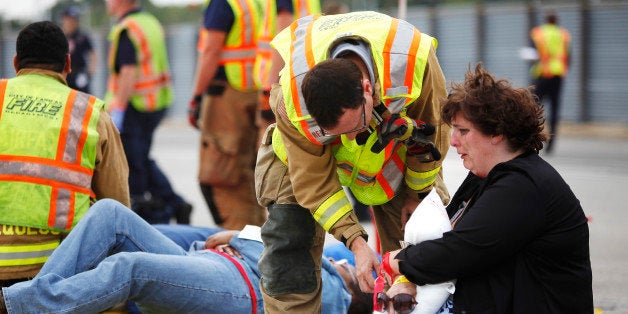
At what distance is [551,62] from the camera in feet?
47.8

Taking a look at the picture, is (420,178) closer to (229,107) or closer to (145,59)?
(229,107)

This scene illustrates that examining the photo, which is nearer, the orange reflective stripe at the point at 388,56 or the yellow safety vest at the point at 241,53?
the orange reflective stripe at the point at 388,56

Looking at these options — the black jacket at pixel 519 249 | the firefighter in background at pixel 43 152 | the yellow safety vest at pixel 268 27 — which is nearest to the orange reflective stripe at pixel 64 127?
the firefighter in background at pixel 43 152

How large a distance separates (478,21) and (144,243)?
14354mm

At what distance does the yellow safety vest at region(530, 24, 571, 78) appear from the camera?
14539 mm

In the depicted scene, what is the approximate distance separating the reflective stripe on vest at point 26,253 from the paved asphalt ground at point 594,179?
2737mm

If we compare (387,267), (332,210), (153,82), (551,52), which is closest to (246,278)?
(332,210)

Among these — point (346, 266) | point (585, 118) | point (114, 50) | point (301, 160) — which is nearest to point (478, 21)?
point (585, 118)

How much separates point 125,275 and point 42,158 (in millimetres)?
674

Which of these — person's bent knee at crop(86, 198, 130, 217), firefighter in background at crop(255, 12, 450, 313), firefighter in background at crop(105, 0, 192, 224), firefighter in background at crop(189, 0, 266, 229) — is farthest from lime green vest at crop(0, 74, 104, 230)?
firefighter in background at crop(105, 0, 192, 224)

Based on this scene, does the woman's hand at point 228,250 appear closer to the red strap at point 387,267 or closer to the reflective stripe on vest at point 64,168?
the reflective stripe on vest at point 64,168

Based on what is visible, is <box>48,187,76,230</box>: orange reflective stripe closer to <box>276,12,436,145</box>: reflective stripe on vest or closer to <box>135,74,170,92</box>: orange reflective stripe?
<box>276,12,436,145</box>: reflective stripe on vest

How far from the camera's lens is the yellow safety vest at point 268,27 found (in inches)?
262

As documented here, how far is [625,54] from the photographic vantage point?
16.3 m
